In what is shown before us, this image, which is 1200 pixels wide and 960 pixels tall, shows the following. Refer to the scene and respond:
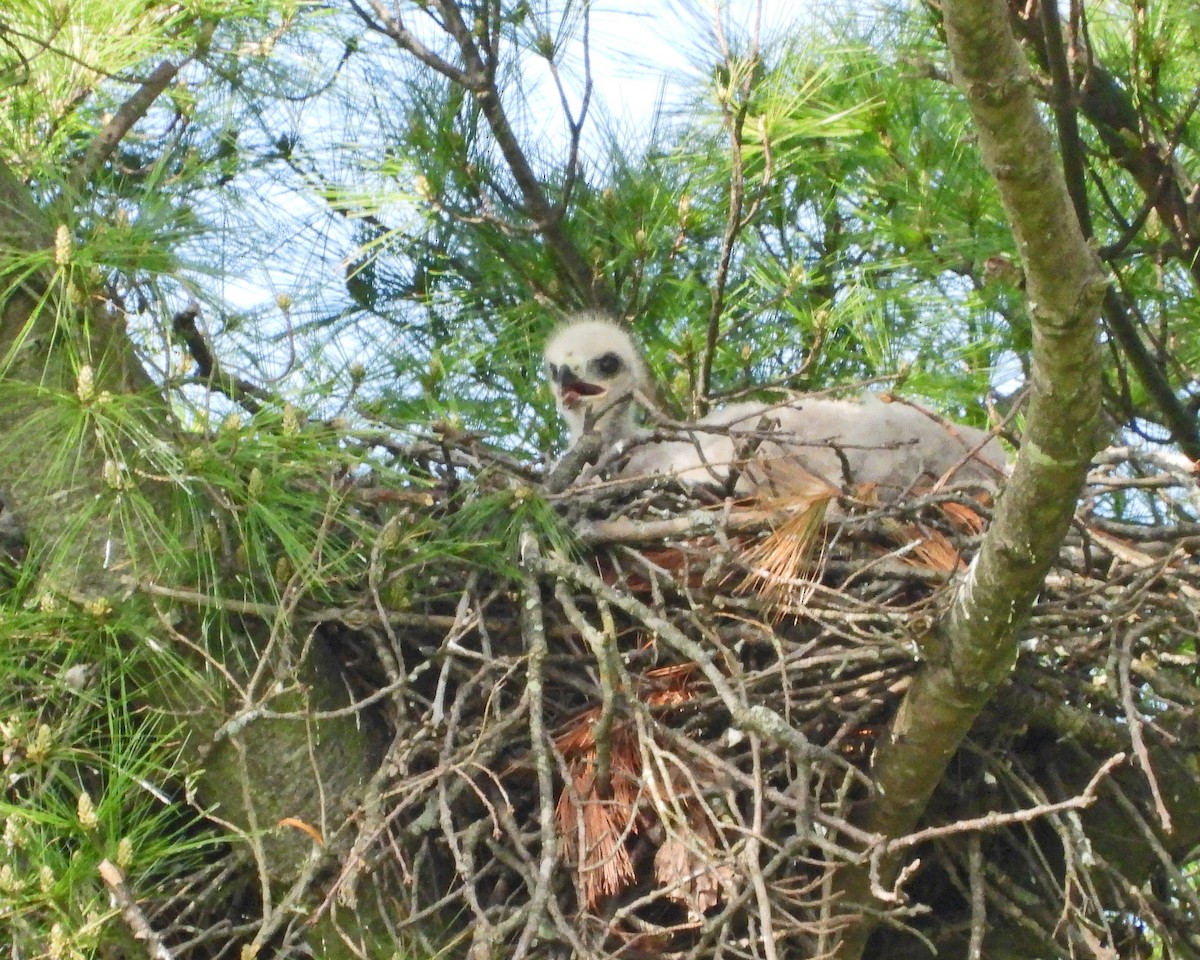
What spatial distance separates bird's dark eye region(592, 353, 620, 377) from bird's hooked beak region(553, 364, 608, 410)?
4 centimetres

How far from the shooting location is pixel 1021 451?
2.02 meters

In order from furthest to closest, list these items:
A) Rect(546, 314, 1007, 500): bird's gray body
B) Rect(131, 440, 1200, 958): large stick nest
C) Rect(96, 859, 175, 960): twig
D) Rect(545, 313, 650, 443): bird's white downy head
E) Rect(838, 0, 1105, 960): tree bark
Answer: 1. Rect(545, 313, 650, 443): bird's white downy head
2. Rect(546, 314, 1007, 500): bird's gray body
3. Rect(131, 440, 1200, 958): large stick nest
4. Rect(96, 859, 175, 960): twig
5. Rect(838, 0, 1105, 960): tree bark

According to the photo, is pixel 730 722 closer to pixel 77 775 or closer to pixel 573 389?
pixel 77 775

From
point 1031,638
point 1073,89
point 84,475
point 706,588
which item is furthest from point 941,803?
point 84,475

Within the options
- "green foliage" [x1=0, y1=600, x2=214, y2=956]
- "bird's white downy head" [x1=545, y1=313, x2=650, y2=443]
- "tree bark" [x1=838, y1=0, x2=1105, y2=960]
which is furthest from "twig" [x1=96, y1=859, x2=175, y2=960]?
"bird's white downy head" [x1=545, y1=313, x2=650, y2=443]

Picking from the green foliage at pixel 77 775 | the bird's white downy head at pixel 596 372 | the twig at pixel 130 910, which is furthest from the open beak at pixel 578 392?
the twig at pixel 130 910

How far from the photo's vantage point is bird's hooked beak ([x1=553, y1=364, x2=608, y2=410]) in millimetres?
4090

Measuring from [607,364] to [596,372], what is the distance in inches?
1.5

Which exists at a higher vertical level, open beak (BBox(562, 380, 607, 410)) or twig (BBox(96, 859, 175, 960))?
open beak (BBox(562, 380, 607, 410))

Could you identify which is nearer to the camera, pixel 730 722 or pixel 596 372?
pixel 730 722

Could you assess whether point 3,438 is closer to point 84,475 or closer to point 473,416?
point 84,475

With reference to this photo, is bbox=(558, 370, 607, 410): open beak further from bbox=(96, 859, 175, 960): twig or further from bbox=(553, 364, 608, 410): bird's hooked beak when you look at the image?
bbox=(96, 859, 175, 960): twig

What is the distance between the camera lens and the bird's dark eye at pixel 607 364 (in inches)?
161

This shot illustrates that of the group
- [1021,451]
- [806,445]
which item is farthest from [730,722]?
[1021,451]
